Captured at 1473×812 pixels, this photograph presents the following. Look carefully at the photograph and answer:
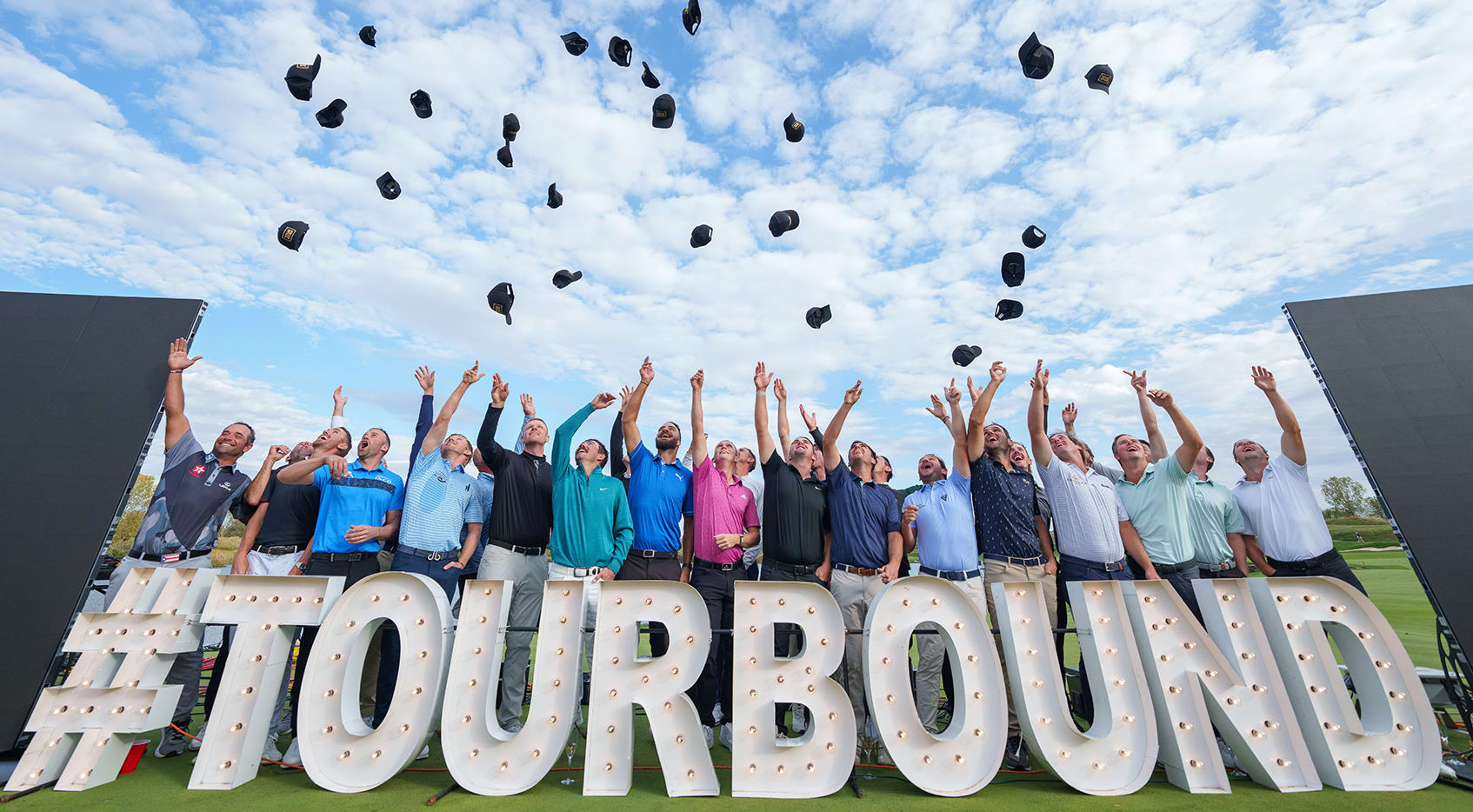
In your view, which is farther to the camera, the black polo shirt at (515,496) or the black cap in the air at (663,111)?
the black cap in the air at (663,111)

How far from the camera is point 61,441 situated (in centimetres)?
528

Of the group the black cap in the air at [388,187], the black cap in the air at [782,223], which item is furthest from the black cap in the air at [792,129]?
the black cap in the air at [388,187]

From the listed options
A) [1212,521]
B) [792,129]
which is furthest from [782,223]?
[1212,521]

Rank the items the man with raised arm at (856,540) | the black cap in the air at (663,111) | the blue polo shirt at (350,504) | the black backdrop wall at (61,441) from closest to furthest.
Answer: the black backdrop wall at (61,441)
the man with raised arm at (856,540)
the blue polo shirt at (350,504)
the black cap in the air at (663,111)

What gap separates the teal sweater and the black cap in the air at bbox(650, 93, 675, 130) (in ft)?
20.2

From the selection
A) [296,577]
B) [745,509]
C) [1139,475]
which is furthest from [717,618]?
[1139,475]

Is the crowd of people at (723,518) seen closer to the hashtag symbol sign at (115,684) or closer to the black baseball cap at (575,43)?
the hashtag symbol sign at (115,684)

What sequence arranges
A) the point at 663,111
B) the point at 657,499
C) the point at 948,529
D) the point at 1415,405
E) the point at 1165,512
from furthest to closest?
the point at 663,111
the point at 1415,405
the point at 657,499
the point at 1165,512
the point at 948,529

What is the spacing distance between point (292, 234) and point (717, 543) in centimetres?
717

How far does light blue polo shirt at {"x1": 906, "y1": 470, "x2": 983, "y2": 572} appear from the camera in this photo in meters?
5.38

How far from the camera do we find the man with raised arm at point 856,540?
5.20 meters

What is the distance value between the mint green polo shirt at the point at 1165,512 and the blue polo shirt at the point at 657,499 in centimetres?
436

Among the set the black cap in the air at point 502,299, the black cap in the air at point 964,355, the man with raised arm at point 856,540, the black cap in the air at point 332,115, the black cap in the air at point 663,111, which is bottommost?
the man with raised arm at point 856,540

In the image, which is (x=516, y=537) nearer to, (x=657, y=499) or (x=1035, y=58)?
(x=657, y=499)
